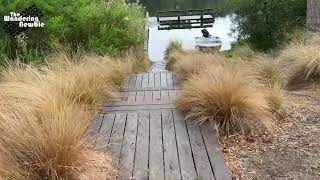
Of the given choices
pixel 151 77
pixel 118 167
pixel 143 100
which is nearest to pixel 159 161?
pixel 118 167

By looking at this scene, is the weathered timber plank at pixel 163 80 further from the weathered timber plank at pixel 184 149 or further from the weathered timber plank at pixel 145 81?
the weathered timber plank at pixel 184 149

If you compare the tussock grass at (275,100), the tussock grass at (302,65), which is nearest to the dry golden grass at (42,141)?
the tussock grass at (275,100)

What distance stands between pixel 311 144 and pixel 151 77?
13.0 feet

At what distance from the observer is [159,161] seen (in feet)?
11.2

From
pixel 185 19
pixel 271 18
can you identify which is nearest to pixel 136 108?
pixel 271 18

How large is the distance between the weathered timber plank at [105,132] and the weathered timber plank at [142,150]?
269 millimetres

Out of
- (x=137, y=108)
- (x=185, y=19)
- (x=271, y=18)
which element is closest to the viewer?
(x=137, y=108)

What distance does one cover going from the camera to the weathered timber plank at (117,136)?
3555 millimetres

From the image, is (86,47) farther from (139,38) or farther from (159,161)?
(159,161)

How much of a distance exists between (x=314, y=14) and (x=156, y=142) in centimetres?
768

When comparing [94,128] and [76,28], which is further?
[76,28]

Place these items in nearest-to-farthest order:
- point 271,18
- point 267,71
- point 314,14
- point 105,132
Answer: point 105,132 < point 267,71 < point 314,14 < point 271,18

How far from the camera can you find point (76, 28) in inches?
324

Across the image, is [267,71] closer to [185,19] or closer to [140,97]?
[140,97]
